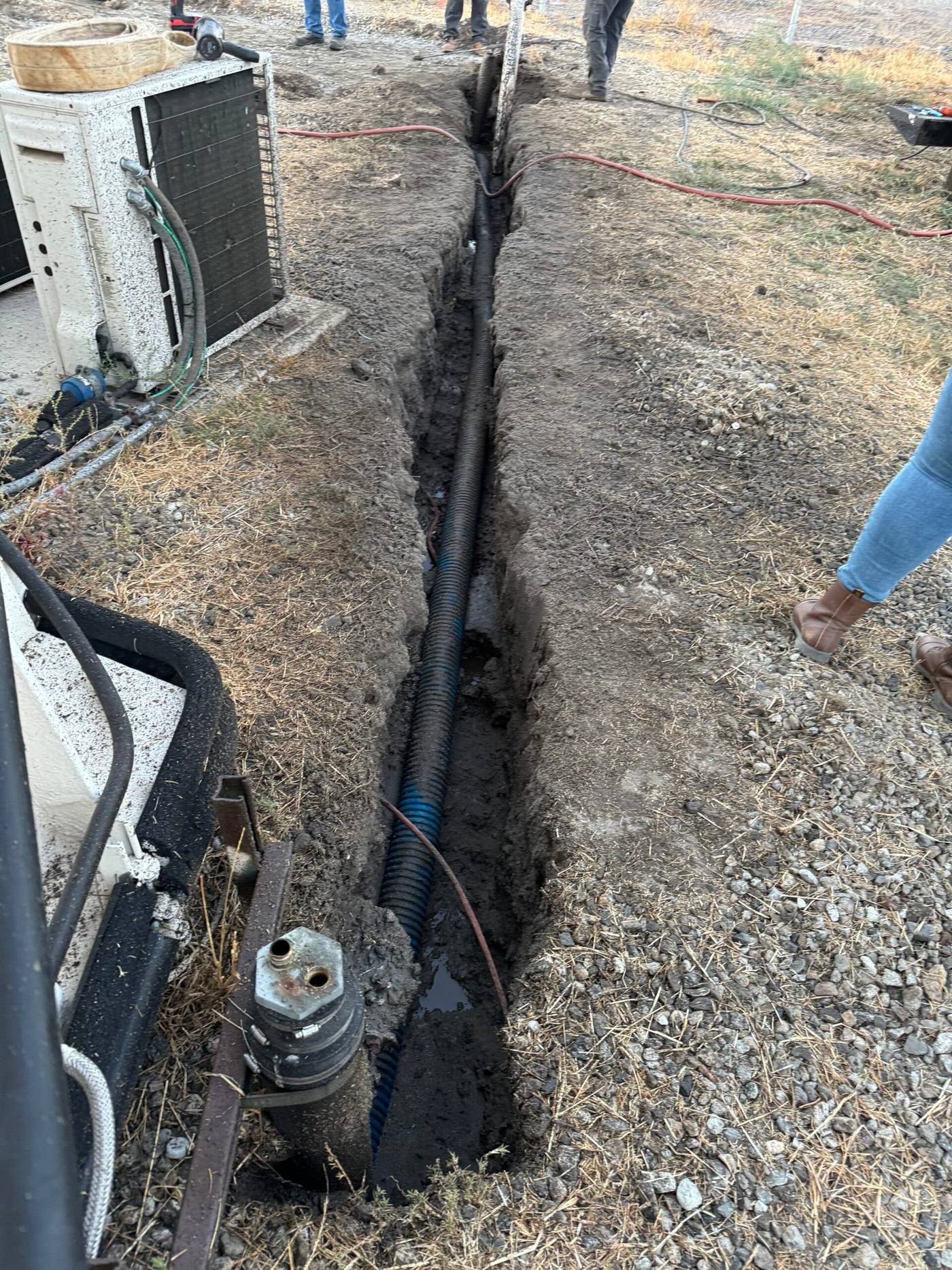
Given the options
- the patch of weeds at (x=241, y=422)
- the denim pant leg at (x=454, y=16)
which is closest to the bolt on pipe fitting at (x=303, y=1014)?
the patch of weeds at (x=241, y=422)

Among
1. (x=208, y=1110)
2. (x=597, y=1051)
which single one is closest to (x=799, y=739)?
(x=597, y=1051)

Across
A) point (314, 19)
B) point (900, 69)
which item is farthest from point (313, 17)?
point (900, 69)

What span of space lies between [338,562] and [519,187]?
4454 mm

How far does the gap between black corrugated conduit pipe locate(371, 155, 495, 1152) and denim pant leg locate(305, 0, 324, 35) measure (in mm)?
6617

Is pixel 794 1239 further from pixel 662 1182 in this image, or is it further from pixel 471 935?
pixel 471 935

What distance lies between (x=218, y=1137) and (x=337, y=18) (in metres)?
11.3

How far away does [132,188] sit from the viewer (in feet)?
9.70

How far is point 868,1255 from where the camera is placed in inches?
65.1

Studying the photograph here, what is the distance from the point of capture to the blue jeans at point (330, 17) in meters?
9.29

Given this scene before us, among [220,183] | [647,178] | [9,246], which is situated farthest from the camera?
[647,178]

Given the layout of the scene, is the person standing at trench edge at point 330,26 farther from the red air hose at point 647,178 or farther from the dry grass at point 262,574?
the dry grass at point 262,574

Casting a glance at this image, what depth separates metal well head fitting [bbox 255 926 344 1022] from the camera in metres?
1.32

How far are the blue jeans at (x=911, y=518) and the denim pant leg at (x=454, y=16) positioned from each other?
999cm

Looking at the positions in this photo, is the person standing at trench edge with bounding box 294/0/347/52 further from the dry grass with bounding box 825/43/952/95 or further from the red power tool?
the red power tool
